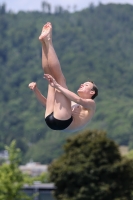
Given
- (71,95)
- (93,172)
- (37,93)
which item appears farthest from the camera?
(93,172)

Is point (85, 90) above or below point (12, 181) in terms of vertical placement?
below

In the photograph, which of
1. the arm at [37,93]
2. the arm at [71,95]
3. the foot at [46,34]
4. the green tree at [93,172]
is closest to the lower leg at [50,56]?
the foot at [46,34]

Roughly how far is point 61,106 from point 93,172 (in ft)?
138

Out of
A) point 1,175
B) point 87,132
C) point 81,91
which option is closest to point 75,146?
point 87,132

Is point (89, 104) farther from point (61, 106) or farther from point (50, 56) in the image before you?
point (50, 56)

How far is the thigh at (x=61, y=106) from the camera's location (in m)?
14.9

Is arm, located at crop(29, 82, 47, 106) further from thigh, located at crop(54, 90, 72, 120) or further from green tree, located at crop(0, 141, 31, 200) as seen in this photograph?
green tree, located at crop(0, 141, 31, 200)

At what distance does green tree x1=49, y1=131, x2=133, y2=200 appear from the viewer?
183 ft

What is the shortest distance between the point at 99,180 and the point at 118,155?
7.00ft

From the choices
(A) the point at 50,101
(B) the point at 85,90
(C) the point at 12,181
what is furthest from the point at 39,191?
(A) the point at 50,101

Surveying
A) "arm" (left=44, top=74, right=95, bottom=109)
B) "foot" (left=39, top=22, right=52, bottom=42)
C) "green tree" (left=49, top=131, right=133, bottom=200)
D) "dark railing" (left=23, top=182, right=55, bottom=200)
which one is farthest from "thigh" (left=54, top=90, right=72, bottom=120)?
"dark railing" (left=23, top=182, right=55, bottom=200)

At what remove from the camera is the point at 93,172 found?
56.6m

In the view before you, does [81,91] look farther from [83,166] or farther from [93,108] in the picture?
[83,166]

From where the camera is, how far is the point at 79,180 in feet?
188
